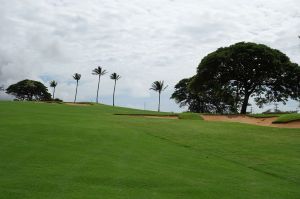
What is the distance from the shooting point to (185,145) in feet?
58.0

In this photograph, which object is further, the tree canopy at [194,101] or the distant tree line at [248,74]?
the tree canopy at [194,101]

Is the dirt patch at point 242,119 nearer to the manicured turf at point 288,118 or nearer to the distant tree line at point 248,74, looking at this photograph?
the manicured turf at point 288,118

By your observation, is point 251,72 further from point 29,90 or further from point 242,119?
point 29,90

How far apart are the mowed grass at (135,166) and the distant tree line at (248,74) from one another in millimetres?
33763

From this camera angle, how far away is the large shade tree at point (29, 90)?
100125mm

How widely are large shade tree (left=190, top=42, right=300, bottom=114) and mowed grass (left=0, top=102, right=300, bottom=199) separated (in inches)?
1328

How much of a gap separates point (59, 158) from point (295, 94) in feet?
154

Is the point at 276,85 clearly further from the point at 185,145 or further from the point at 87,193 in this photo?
the point at 87,193

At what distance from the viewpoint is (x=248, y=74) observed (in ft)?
173

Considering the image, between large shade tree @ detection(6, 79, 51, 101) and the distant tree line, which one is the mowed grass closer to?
the distant tree line

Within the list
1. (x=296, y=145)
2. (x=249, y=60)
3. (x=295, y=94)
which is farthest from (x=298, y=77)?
(x=296, y=145)

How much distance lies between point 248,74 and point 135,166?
44031 millimetres

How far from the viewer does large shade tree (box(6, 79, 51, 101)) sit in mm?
100125

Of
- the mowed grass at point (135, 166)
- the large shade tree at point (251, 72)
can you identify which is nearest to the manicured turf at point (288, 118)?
Answer: the mowed grass at point (135, 166)
